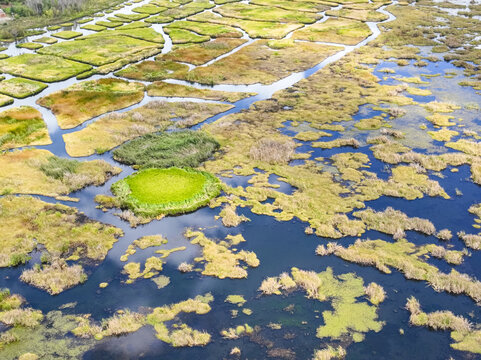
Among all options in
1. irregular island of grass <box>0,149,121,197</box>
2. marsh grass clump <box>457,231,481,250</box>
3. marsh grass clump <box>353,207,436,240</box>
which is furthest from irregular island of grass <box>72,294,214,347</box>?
marsh grass clump <box>457,231,481,250</box>

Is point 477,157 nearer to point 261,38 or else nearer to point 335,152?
point 335,152

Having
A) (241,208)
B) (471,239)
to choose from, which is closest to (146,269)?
(241,208)

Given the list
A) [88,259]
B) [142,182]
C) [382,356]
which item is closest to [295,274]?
[382,356]

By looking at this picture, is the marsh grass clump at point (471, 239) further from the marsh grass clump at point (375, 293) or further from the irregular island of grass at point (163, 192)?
the irregular island of grass at point (163, 192)

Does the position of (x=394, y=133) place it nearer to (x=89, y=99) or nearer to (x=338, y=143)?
(x=338, y=143)

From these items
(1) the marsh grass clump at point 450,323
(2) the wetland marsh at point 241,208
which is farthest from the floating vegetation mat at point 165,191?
(1) the marsh grass clump at point 450,323
